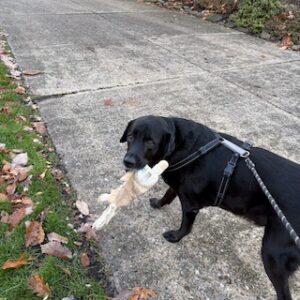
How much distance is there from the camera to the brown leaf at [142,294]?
7.84 feet

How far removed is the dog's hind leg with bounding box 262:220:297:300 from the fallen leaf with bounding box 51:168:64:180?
1.84m

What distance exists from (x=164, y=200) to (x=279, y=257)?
109 centimetres

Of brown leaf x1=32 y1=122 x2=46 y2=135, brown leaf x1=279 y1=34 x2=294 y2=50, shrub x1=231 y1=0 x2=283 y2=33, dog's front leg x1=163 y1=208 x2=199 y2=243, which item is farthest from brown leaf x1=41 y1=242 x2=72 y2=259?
shrub x1=231 y1=0 x2=283 y2=33

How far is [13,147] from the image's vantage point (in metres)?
3.67

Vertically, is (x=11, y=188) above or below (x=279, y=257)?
below

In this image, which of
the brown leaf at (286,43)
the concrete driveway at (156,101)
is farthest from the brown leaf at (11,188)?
the brown leaf at (286,43)

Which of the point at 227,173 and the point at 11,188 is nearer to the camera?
the point at 227,173

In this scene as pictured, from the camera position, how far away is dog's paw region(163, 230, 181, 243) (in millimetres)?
2804

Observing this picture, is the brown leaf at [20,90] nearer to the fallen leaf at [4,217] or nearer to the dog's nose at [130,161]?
the fallen leaf at [4,217]

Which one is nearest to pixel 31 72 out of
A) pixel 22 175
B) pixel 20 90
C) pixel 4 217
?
pixel 20 90

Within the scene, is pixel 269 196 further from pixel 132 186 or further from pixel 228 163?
pixel 132 186

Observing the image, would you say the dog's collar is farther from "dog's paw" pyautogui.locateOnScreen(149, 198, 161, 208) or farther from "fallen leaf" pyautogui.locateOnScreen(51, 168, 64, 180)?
"fallen leaf" pyautogui.locateOnScreen(51, 168, 64, 180)

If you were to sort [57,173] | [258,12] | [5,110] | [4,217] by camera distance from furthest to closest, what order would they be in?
[258,12]
[5,110]
[57,173]
[4,217]

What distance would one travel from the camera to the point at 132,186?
8.43 feet
